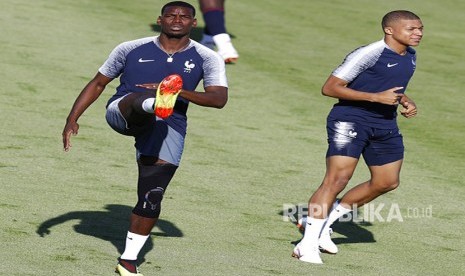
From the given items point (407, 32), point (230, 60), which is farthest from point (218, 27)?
point (407, 32)

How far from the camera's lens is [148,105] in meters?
7.92

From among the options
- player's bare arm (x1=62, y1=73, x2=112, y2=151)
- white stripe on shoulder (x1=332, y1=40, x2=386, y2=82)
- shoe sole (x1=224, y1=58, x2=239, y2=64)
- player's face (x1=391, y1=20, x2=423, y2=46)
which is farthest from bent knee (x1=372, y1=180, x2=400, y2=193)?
shoe sole (x1=224, y1=58, x2=239, y2=64)

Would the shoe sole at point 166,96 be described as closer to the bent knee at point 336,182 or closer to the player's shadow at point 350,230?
the bent knee at point 336,182

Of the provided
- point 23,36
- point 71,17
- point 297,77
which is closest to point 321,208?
point 297,77

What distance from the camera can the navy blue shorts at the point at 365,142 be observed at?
373 inches

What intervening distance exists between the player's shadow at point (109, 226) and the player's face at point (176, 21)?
1799mm

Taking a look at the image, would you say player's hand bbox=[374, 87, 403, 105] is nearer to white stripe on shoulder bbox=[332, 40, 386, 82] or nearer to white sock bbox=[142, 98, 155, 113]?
white stripe on shoulder bbox=[332, 40, 386, 82]

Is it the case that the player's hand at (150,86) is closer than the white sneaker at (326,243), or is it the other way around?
the player's hand at (150,86)

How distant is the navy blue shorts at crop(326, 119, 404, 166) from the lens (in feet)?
31.1

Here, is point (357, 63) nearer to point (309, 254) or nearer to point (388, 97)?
point (388, 97)

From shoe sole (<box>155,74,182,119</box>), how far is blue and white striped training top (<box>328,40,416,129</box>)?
2.06 m

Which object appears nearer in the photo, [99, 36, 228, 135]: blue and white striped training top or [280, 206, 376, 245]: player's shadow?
[99, 36, 228, 135]: blue and white striped training top

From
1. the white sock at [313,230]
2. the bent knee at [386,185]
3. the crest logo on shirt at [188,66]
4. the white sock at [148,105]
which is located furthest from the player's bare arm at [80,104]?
the bent knee at [386,185]

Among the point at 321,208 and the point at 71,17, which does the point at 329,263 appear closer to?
→ the point at 321,208
